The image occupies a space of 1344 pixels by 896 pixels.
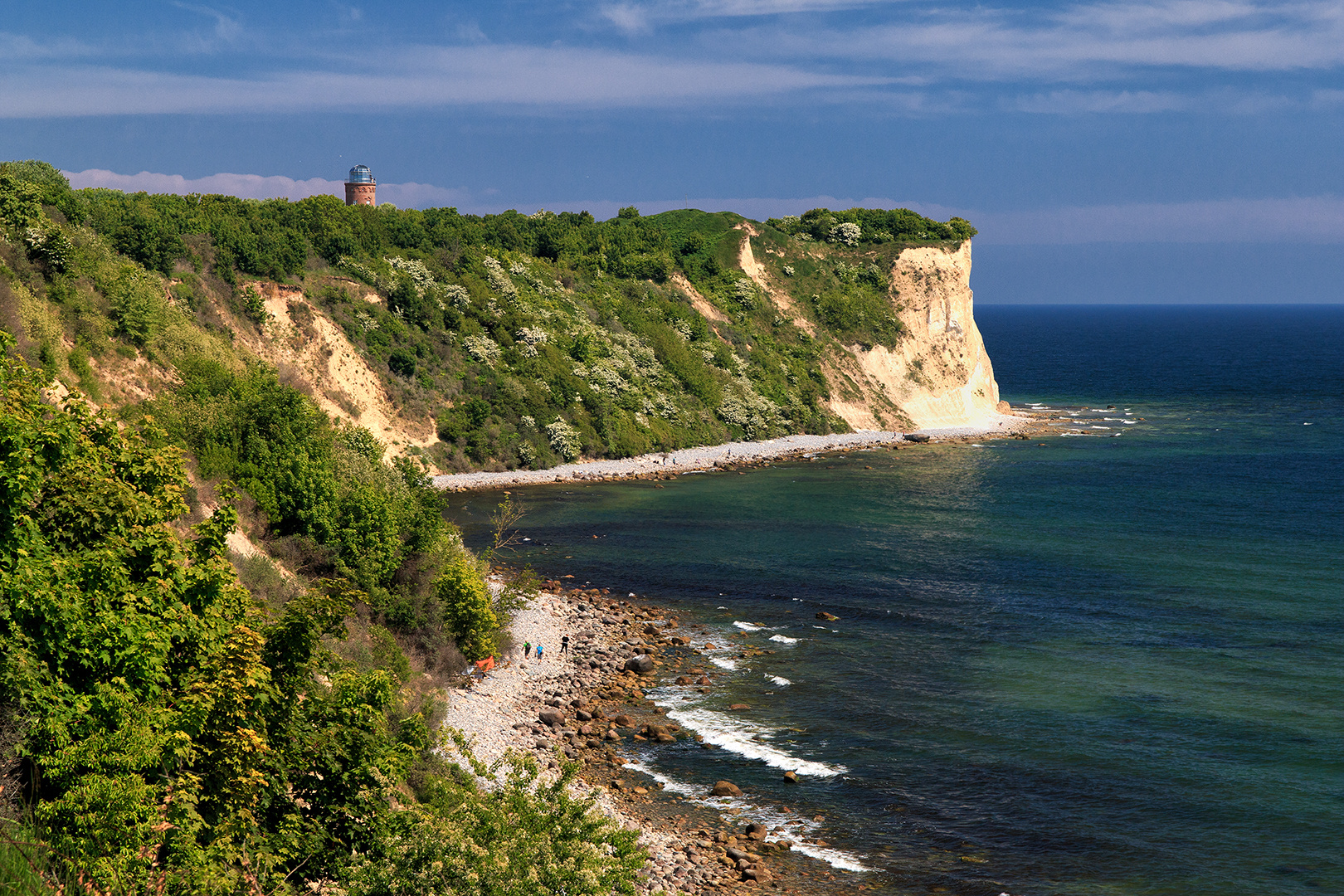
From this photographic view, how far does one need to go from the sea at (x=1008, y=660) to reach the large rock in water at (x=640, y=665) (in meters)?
1.51

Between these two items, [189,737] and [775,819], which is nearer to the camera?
[189,737]

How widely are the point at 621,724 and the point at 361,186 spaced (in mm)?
86098

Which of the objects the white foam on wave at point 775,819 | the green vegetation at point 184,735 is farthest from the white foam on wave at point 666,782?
the green vegetation at point 184,735

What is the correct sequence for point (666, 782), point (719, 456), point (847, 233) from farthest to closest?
point (847, 233), point (719, 456), point (666, 782)

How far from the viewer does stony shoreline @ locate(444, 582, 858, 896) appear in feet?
83.3

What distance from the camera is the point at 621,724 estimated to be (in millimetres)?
33812

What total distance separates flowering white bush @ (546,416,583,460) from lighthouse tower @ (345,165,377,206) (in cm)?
4083

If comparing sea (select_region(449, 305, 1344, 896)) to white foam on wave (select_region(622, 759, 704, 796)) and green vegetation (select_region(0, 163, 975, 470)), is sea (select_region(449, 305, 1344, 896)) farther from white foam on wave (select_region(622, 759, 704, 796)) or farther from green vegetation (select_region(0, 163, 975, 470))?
green vegetation (select_region(0, 163, 975, 470))

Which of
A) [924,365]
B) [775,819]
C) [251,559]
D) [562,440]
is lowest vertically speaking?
[775,819]

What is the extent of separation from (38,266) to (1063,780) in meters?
44.0

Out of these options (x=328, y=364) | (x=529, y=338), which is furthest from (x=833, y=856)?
(x=529, y=338)

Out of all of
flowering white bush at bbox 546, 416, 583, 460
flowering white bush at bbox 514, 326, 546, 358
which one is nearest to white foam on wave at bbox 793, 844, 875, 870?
flowering white bush at bbox 546, 416, 583, 460

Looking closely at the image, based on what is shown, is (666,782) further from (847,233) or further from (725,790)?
(847,233)

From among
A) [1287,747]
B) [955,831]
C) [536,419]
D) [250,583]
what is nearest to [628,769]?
[955,831]
